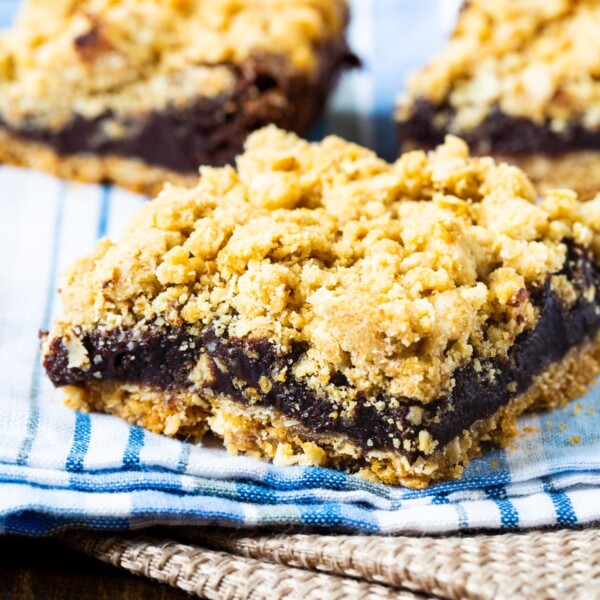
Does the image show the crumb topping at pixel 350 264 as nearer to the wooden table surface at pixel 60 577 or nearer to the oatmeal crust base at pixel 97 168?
the wooden table surface at pixel 60 577

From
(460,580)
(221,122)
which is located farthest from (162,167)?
(460,580)

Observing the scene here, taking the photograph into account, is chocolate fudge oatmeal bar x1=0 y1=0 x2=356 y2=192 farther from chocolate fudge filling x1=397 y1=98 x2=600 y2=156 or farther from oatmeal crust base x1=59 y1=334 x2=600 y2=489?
oatmeal crust base x1=59 y1=334 x2=600 y2=489

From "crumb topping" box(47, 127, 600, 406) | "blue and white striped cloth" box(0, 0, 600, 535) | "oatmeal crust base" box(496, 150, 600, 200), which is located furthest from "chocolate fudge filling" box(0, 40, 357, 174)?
"blue and white striped cloth" box(0, 0, 600, 535)

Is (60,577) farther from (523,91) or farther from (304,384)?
(523,91)

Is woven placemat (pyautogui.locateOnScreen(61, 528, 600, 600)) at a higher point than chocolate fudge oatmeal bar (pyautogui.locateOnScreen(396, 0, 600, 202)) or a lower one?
lower

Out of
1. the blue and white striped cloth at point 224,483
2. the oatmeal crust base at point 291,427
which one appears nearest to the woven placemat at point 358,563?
the blue and white striped cloth at point 224,483

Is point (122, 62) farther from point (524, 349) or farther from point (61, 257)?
point (524, 349)
